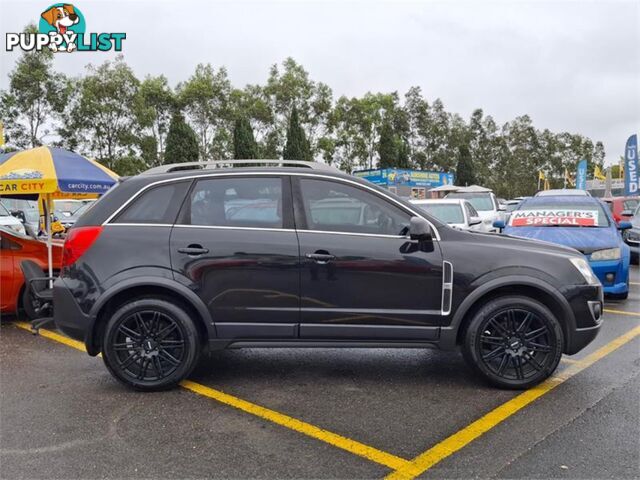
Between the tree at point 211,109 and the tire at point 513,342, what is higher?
the tree at point 211,109

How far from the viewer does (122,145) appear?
29688mm

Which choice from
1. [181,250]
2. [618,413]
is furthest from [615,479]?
[181,250]

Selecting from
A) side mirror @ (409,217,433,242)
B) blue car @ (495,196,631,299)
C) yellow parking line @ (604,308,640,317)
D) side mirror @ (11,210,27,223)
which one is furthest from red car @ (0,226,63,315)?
side mirror @ (11,210,27,223)

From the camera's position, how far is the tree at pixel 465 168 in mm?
54375

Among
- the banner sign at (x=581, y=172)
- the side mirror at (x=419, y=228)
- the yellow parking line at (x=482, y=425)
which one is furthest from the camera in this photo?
the banner sign at (x=581, y=172)

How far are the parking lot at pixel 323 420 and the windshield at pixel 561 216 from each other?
3.18 m

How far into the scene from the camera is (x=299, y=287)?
392 centimetres

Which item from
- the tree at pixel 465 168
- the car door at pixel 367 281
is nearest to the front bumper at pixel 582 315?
the car door at pixel 367 281

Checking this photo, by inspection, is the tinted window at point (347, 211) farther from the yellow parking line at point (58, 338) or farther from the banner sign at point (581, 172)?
the banner sign at point (581, 172)

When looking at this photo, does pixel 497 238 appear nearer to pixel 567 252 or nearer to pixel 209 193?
pixel 567 252

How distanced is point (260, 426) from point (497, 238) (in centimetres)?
236

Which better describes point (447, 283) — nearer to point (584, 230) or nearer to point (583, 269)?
point (583, 269)

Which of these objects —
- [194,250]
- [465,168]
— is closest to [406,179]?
[465,168]

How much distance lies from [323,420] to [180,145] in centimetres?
3154
